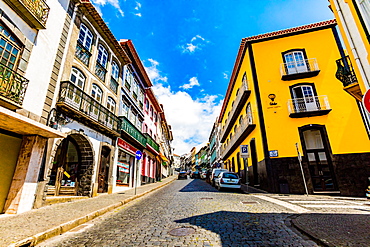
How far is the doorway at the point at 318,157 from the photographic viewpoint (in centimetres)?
1230

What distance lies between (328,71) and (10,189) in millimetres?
19453

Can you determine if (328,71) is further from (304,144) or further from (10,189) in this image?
(10,189)

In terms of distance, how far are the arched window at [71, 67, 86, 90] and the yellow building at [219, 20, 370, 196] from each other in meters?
12.1

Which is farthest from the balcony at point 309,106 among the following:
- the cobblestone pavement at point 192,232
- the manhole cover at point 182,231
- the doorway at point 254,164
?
the manhole cover at point 182,231

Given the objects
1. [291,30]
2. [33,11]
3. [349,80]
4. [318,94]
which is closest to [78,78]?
[33,11]

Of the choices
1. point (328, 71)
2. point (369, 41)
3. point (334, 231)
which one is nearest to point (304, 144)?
point (328, 71)

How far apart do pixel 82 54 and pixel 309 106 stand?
50.0 feet

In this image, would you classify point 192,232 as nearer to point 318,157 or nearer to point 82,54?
point 82,54

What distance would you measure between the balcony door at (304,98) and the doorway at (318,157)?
144cm

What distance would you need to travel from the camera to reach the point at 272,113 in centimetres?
1395

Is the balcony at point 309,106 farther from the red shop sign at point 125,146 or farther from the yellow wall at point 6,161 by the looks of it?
the yellow wall at point 6,161

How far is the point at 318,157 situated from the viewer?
507 inches

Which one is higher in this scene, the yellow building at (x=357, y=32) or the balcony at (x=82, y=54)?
the balcony at (x=82, y=54)

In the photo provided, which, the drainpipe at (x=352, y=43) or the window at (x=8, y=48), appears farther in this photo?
the window at (x=8, y=48)
